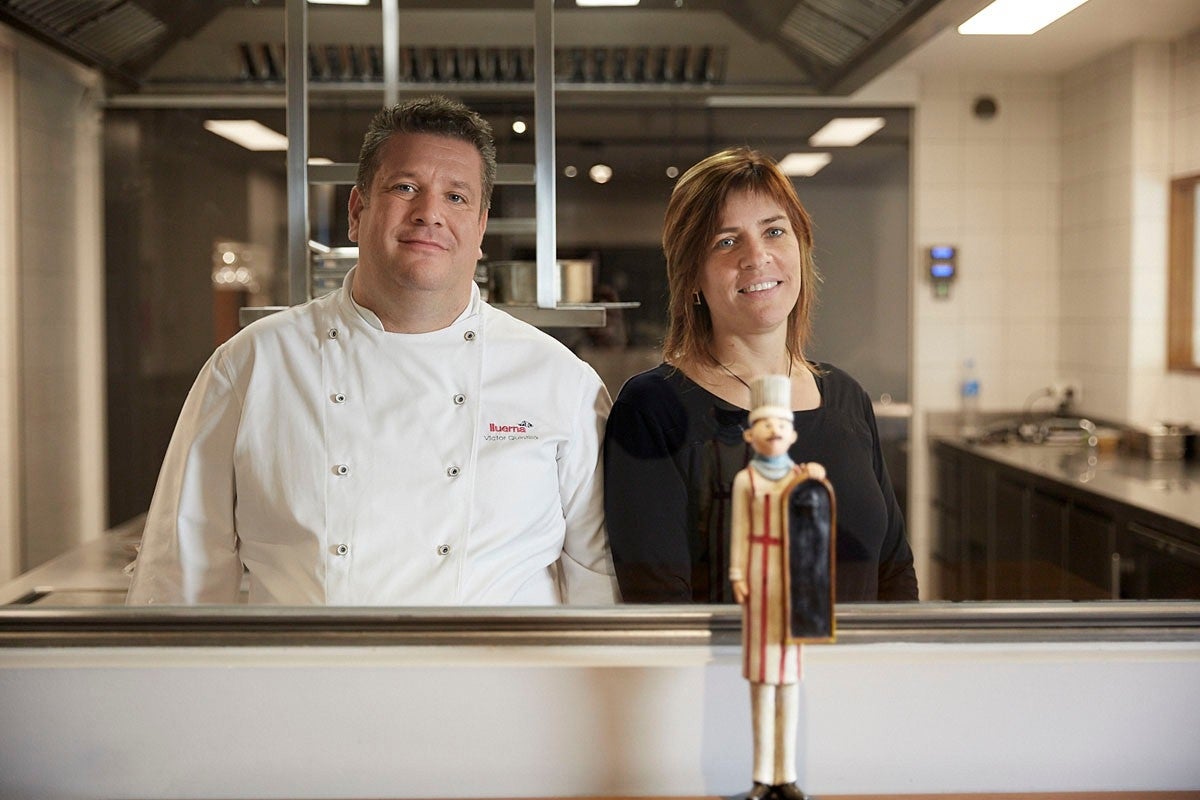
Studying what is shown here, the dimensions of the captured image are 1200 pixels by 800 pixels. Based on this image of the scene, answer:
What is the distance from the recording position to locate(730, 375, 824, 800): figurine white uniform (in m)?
0.92

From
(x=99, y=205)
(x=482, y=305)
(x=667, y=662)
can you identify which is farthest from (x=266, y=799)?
→ (x=99, y=205)

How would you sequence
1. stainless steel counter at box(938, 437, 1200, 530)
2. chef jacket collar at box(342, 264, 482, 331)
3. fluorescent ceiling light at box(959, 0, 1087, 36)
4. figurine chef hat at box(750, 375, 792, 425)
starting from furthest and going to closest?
stainless steel counter at box(938, 437, 1200, 530)
fluorescent ceiling light at box(959, 0, 1087, 36)
chef jacket collar at box(342, 264, 482, 331)
figurine chef hat at box(750, 375, 792, 425)

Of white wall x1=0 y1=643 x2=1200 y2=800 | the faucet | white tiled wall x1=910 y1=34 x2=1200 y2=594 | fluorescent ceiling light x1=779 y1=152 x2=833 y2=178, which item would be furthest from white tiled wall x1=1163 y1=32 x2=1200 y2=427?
fluorescent ceiling light x1=779 y1=152 x2=833 y2=178

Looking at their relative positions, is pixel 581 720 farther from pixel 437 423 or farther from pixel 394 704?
pixel 437 423

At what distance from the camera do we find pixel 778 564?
92cm

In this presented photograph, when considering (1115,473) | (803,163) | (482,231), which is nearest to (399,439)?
(482,231)

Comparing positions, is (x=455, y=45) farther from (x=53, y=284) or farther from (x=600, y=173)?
(x=53, y=284)

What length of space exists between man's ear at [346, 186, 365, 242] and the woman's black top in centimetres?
35

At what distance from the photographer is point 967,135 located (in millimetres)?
1314

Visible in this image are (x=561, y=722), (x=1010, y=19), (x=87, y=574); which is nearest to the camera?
(x=561, y=722)

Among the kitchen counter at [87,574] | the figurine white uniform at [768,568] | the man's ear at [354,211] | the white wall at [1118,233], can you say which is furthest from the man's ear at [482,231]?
the white wall at [1118,233]

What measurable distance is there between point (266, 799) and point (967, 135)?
3.67ft

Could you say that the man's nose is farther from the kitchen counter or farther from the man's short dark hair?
the kitchen counter

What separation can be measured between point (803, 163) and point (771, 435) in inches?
16.6
